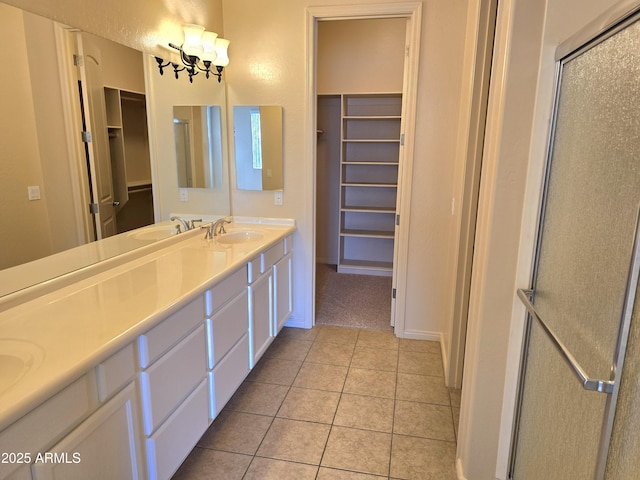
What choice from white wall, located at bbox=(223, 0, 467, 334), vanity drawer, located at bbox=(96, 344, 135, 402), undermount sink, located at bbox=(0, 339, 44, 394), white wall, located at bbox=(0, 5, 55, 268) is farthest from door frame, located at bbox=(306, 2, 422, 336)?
undermount sink, located at bbox=(0, 339, 44, 394)

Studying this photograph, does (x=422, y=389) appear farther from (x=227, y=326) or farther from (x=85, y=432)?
(x=85, y=432)

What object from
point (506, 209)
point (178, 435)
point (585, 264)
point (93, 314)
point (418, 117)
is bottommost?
point (178, 435)

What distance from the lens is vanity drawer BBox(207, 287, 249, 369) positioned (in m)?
1.96

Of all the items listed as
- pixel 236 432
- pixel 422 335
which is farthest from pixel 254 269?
pixel 422 335

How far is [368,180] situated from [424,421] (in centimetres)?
317

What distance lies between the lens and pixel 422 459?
6.52 ft

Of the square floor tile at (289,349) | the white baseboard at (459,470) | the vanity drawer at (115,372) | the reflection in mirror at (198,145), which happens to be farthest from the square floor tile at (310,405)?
the reflection in mirror at (198,145)

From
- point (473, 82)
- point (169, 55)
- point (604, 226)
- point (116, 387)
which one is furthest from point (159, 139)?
point (604, 226)

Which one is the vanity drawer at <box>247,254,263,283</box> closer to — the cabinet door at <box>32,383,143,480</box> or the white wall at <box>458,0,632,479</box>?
the cabinet door at <box>32,383,143,480</box>

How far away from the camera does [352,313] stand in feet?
12.4

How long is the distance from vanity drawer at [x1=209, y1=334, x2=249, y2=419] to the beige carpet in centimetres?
127

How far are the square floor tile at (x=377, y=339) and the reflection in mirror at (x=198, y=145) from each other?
165 cm

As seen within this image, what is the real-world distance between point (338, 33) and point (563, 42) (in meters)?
3.51

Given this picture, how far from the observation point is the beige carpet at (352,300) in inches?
142
